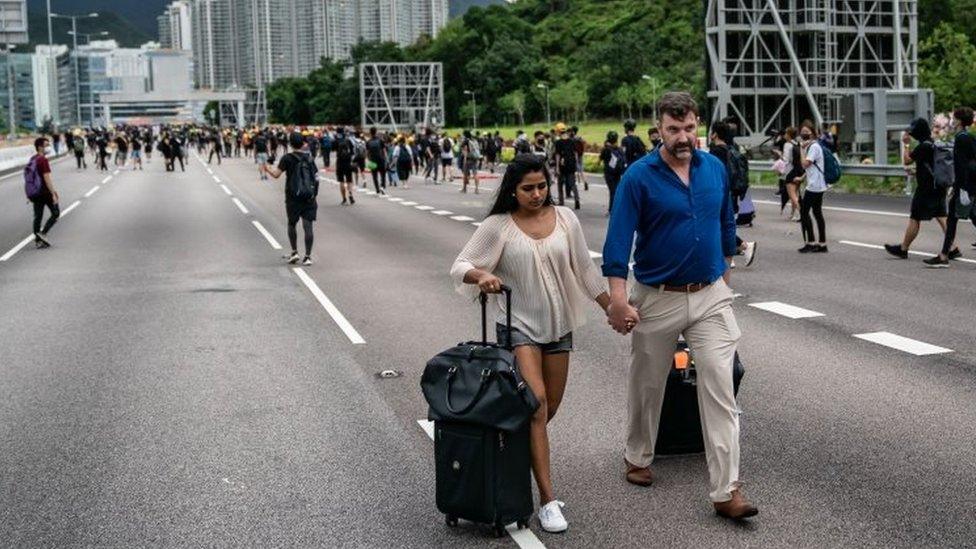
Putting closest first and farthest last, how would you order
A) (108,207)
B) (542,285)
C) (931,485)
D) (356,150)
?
(542,285) < (931,485) < (108,207) < (356,150)

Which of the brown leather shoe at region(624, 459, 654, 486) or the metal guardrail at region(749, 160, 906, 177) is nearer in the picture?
the brown leather shoe at region(624, 459, 654, 486)

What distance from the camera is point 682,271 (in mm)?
5984

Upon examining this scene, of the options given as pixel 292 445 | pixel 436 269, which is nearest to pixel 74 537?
pixel 292 445

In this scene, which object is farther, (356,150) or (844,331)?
(356,150)

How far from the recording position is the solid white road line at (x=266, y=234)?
2116 cm

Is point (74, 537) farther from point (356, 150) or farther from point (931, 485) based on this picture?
point (356, 150)

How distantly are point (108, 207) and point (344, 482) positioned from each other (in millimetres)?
27294

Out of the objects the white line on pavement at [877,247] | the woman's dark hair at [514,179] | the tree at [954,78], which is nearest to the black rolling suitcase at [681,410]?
the woman's dark hair at [514,179]

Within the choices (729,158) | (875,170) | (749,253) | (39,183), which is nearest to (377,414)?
(749,253)

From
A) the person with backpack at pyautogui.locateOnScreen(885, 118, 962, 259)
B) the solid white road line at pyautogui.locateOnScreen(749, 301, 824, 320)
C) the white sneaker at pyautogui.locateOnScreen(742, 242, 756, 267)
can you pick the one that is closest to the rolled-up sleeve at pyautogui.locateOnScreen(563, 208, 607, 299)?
the white sneaker at pyautogui.locateOnScreen(742, 242, 756, 267)

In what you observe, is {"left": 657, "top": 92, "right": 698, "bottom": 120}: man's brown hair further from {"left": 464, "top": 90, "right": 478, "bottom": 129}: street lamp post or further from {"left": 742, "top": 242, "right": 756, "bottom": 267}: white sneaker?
{"left": 464, "top": 90, "right": 478, "bottom": 129}: street lamp post

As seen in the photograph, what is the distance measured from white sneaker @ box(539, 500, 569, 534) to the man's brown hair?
1753mm

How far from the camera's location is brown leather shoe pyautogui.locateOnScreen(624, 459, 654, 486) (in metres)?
6.39

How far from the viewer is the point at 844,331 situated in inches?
442
